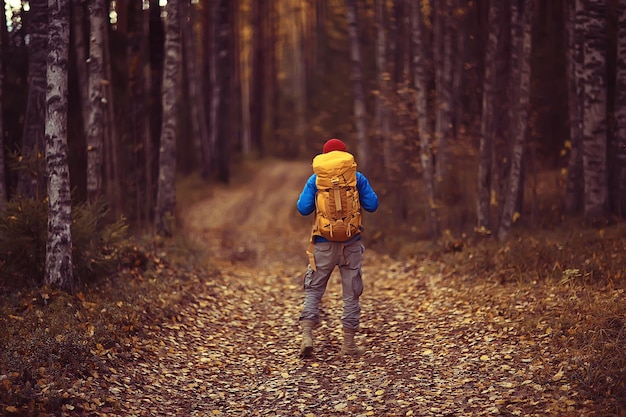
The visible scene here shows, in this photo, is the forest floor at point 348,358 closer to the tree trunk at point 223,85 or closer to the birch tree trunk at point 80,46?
the birch tree trunk at point 80,46

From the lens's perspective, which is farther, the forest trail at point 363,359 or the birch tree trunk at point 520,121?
the birch tree trunk at point 520,121

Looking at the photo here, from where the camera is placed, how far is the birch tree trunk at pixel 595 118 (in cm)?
1232

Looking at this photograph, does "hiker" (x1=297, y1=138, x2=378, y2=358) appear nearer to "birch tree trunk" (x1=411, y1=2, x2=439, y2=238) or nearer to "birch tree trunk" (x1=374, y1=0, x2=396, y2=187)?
"birch tree trunk" (x1=411, y1=2, x2=439, y2=238)

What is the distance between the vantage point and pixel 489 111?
1308 cm

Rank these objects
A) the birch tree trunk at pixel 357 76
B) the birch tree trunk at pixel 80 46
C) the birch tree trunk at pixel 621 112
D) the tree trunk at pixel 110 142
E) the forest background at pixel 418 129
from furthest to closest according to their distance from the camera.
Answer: the birch tree trunk at pixel 357 76
the tree trunk at pixel 110 142
the birch tree trunk at pixel 80 46
the birch tree trunk at pixel 621 112
the forest background at pixel 418 129

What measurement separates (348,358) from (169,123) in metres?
7.85

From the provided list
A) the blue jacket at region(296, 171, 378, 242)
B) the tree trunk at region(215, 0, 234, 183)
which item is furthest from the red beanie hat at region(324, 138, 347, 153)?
the tree trunk at region(215, 0, 234, 183)

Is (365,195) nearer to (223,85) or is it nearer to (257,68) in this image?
(223,85)

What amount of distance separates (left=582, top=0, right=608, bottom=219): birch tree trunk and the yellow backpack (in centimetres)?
632

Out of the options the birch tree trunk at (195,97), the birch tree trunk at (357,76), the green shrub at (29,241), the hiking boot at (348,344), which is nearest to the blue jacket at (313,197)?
the hiking boot at (348,344)

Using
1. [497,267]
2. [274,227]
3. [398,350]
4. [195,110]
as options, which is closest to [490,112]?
[497,267]

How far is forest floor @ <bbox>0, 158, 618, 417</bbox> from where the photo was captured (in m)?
6.66

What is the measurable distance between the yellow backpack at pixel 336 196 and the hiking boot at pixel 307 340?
3.86 feet

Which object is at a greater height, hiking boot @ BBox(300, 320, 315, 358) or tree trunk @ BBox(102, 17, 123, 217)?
tree trunk @ BBox(102, 17, 123, 217)
